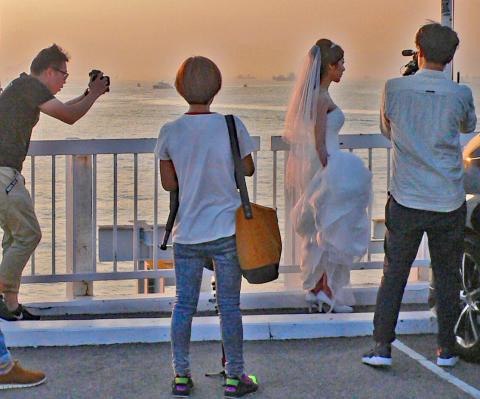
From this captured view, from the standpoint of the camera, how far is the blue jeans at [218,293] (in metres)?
4.81

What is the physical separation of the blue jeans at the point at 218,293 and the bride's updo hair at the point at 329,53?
226cm

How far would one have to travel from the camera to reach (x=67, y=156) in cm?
730

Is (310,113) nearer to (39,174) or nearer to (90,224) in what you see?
(90,224)

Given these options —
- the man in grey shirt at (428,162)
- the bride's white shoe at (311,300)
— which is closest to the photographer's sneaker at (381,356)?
the man in grey shirt at (428,162)

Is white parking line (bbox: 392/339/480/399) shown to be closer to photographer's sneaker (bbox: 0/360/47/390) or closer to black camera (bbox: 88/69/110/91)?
photographer's sneaker (bbox: 0/360/47/390)

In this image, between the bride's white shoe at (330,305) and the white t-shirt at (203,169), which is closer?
the white t-shirt at (203,169)

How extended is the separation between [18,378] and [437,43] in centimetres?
250

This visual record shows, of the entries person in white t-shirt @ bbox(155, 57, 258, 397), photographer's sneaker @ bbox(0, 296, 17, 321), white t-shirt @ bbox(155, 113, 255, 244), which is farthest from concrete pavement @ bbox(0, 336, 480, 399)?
white t-shirt @ bbox(155, 113, 255, 244)

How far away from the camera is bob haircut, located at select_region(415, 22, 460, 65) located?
504 cm

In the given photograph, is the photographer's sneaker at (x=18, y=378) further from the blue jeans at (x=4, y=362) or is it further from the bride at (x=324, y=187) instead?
the bride at (x=324, y=187)

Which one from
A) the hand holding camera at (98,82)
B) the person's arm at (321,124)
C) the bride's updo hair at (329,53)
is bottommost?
the person's arm at (321,124)

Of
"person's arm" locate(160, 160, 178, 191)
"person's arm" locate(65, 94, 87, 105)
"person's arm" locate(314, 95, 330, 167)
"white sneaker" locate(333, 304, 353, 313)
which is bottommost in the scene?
"white sneaker" locate(333, 304, 353, 313)

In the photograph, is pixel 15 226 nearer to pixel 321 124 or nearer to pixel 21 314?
pixel 21 314

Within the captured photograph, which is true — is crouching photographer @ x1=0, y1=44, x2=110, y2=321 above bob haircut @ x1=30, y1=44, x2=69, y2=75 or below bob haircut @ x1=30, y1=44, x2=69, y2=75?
below
